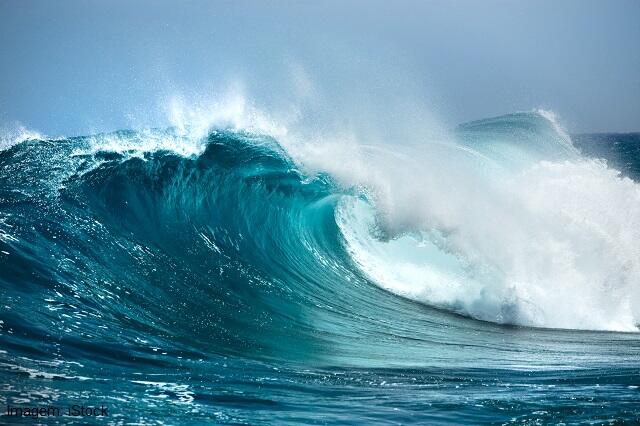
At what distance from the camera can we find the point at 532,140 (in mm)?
23578

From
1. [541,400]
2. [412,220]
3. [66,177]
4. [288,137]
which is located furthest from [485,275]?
[66,177]

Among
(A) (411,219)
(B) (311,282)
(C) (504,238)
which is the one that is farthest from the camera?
(A) (411,219)

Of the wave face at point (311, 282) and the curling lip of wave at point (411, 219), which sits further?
the curling lip of wave at point (411, 219)

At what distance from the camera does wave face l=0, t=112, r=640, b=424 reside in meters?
4.26

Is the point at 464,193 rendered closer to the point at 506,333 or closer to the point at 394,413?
the point at 506,333

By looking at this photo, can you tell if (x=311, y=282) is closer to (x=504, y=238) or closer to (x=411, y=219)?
(x=411, y=219)

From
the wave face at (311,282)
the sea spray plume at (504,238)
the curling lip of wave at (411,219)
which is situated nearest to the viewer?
the wave face at (311,282)

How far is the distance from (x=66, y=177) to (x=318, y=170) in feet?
20.3

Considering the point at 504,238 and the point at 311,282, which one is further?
the point at 504,238

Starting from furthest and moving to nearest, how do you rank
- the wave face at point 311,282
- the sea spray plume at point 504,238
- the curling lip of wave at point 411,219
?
the sea spray plume at point 504,238
the curling lip of wave at point 411,219
the wave face at point 311,282

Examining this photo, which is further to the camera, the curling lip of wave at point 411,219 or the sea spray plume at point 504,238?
the sea spray plume at point 504,238

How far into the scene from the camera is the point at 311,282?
10742 mm

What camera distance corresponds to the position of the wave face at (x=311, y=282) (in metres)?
4.26

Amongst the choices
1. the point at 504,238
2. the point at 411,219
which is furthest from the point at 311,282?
the point at 504,238
